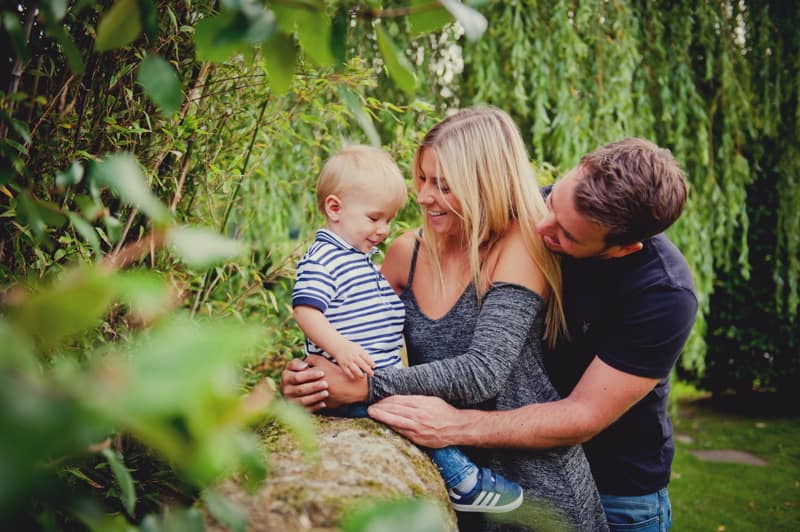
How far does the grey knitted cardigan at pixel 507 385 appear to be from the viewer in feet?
5.53

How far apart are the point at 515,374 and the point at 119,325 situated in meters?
1.13

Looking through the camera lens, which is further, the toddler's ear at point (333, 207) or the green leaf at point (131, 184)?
the toddler's ear at point (333, 207)

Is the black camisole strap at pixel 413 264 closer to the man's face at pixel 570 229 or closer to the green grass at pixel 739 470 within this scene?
the man's face at pixel 570 229

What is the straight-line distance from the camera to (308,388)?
1.71 m

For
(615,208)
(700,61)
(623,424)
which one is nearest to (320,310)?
(615,208)

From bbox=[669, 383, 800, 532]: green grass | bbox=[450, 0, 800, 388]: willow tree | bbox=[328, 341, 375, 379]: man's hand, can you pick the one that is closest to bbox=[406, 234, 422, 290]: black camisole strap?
bbox=[328, 341, 375, 379]: man's hand

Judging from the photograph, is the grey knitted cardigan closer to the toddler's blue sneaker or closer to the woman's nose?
the toddler's blue sneaker

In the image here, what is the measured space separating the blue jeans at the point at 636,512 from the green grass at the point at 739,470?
2.70 meters

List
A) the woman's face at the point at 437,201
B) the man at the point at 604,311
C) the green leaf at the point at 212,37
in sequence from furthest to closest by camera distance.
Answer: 1. the woman's face at the point at 437,201
2. the man at the point at 604,311
3. the green leaf at the point at 212,37

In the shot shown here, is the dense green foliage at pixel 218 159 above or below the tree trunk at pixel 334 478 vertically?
above

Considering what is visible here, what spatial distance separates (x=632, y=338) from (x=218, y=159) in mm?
1428

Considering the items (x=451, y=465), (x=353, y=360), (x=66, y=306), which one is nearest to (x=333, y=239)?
(x=353, y=360)

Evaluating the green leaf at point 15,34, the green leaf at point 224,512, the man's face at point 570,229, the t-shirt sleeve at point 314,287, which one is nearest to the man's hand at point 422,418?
the t-shirt sleeve at point 314,287

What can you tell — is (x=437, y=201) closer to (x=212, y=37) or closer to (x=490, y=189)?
(x=490, y=189)
